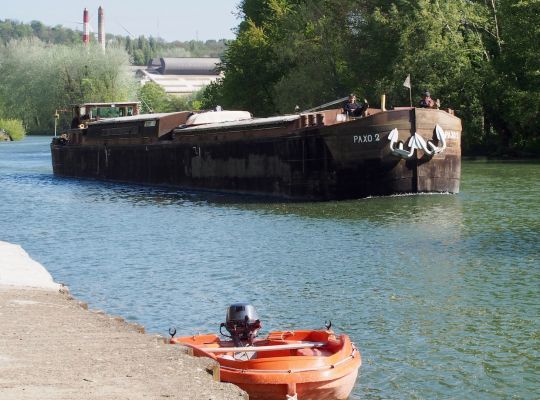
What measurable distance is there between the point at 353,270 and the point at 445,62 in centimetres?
4367

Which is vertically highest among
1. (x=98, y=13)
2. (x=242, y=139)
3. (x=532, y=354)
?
(x=98, y=13)

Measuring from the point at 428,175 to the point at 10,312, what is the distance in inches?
1037

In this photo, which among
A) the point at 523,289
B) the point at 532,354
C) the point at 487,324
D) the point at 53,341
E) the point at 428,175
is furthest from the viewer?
the point at 428,175

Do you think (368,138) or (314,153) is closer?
(368,138)

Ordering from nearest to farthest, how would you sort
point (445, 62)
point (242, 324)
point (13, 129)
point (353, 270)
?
point (242, 324)
point (353, 270)
point (445, 62)
point (13, 129)

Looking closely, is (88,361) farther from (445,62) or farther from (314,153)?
(445,62)

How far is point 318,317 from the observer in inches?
750

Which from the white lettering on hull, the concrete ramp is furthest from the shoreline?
the white lettering on hull

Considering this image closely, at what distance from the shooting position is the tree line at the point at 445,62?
64938 mm

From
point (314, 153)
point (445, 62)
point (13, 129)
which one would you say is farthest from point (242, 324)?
point (13, 129)

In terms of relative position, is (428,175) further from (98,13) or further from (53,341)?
(98,13)

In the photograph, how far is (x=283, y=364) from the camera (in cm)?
1264

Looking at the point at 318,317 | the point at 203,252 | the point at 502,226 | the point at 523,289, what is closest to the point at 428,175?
the point at 502,226

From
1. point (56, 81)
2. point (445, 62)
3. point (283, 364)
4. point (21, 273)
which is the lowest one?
point (21, 273)
